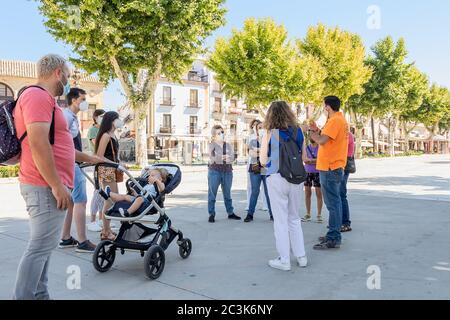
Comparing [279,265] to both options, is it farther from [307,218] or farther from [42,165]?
[307,218]

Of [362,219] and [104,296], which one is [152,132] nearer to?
[362,219]

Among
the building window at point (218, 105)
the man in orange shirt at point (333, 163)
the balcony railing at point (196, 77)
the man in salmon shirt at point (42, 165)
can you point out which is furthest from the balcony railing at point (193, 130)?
the man in salmon shirt at point (42, 165)

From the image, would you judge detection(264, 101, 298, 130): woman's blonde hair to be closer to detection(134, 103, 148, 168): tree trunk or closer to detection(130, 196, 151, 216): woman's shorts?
detection(130, 196, 151, 216): woman's shorts

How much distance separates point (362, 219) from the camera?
24.9 ft

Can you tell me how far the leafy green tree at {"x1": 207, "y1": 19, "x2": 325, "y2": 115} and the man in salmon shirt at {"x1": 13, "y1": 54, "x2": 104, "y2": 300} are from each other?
28505mm

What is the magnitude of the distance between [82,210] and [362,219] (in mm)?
4952

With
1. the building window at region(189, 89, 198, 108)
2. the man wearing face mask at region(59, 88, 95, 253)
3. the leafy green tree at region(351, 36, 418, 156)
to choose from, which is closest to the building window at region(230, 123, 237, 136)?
the building window at region(189, 89, 198, 108)

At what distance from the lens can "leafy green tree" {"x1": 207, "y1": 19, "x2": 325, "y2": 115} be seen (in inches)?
1226

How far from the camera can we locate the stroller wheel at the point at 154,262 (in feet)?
13.3

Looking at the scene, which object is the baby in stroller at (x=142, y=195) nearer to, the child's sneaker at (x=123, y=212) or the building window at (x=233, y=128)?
the child's sneaker at (x=123, y=212)

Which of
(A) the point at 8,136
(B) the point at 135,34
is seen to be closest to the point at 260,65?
(B) the point at 135,34

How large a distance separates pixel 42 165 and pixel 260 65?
29184mm

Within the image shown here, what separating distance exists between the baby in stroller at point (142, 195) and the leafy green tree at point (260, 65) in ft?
88.0
